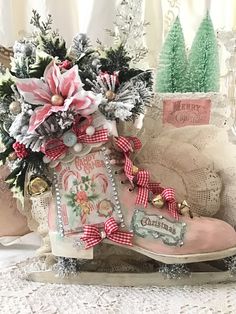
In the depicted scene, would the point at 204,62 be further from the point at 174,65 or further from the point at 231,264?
the point at 231,264

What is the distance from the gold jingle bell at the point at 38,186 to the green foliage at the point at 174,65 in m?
0.39

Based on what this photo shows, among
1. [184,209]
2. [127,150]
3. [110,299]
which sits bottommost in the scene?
[110,299]

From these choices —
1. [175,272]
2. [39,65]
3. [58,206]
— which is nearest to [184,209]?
[175,272]

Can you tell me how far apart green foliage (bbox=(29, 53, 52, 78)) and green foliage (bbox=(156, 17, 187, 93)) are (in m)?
0.35

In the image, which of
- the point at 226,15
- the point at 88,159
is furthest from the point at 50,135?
the point at 226,15

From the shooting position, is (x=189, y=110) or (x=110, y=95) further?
(x=189, y=110)

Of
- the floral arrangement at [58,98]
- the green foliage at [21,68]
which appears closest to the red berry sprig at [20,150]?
the floral arrangement at [58,98]

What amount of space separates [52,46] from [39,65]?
0.08 meters

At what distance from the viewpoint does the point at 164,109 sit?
3.63 ft

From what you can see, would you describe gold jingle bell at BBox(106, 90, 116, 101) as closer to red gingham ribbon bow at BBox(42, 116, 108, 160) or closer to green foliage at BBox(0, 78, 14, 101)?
red gingham ribbon bow at BBox(42, 116, 108, 160)

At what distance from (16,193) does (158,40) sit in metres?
0.59

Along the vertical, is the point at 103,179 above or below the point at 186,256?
above

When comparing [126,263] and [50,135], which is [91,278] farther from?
[50,135]

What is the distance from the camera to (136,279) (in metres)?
0.93
